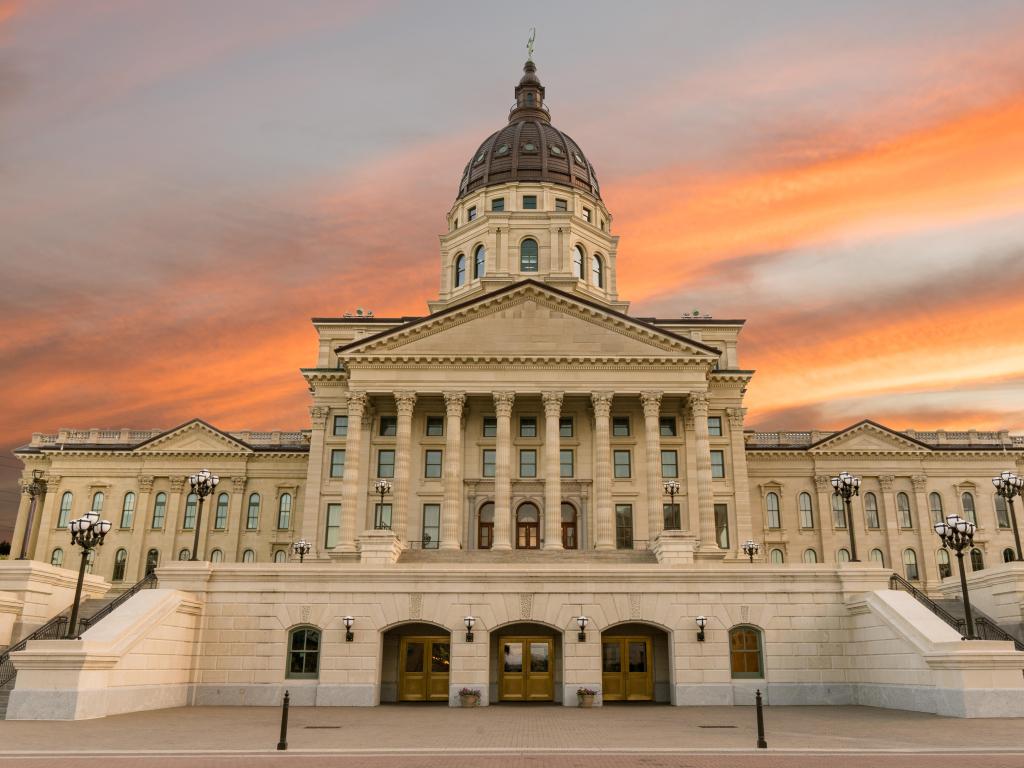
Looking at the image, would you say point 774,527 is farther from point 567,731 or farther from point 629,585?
point 567,731

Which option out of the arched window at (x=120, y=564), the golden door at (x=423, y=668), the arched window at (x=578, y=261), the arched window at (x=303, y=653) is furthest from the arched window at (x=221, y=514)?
the golden door at (x=423, y=668)

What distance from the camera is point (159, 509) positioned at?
66.6m

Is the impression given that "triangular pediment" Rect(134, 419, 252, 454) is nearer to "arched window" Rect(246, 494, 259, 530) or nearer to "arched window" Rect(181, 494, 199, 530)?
"arched window" Rect(181, 494, 199, 530)

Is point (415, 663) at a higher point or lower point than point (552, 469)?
lower

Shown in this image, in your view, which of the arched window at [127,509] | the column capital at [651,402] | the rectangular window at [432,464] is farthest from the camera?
the arched window at [127,509]

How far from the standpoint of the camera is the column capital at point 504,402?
161 feet

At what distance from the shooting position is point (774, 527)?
63.9m

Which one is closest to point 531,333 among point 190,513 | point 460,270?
point 460,270

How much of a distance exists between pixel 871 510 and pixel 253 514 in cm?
4922

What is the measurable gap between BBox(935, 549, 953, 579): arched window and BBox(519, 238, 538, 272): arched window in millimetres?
38668

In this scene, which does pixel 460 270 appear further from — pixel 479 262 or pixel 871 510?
pixel 871 510

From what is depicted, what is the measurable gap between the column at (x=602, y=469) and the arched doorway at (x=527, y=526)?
441 cm

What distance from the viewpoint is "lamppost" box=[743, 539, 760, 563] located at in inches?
1877

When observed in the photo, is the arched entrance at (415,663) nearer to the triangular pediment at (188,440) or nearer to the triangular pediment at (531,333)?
the triangular pediment at (531,333)
